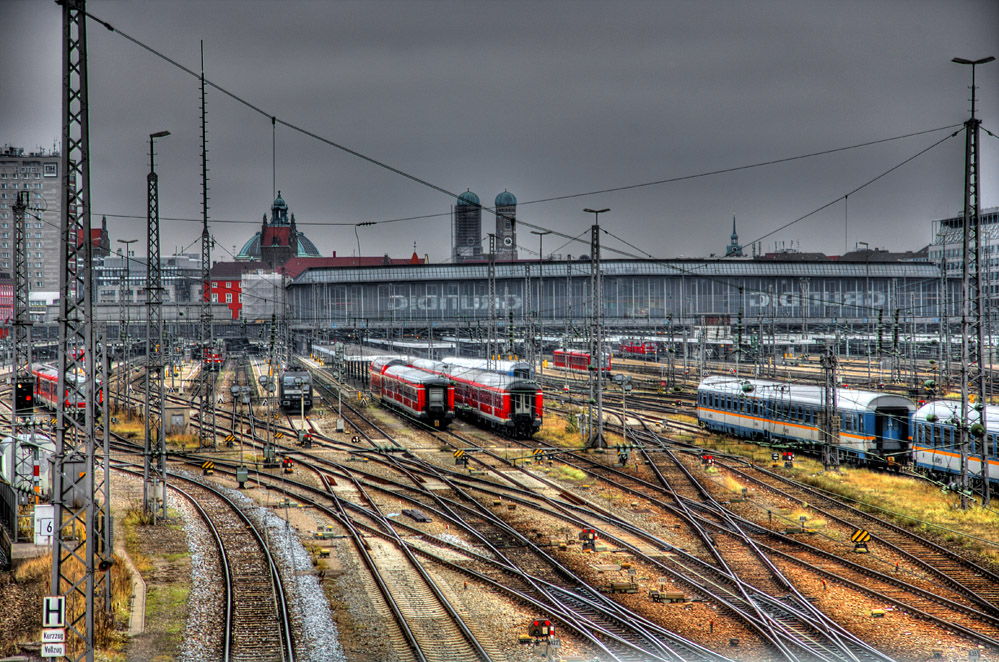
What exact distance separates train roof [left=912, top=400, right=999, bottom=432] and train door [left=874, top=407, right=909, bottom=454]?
139 cm

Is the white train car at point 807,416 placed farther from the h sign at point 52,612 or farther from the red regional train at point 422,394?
the h sign at point 52,612

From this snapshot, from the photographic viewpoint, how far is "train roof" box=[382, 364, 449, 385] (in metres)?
46.5

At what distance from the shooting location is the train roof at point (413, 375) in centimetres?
4647

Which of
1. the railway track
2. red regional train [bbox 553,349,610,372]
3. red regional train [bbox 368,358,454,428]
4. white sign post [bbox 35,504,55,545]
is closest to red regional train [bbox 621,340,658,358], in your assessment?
red regional train [bbox 553,349,610,372]

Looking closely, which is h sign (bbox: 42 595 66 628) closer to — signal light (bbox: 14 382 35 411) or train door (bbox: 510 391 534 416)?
signal light (bbox: 14 382 35 411)

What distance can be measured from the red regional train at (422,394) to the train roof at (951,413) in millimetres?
22592

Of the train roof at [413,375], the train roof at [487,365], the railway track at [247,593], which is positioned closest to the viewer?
the railway track at [247,593]

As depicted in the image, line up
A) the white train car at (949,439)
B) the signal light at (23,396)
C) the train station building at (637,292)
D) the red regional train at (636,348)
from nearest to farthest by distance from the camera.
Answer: the white train car at (949,439)
the signal light at (23,396)
the red regional train at (636,348)
the train station building at (637,292)

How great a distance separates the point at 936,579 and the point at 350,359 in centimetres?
6203

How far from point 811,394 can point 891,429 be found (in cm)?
355

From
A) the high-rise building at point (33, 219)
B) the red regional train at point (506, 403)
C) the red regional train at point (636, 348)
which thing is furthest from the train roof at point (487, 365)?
the high-rise building at point (33, 219)

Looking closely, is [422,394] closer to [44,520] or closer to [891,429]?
[891,429]

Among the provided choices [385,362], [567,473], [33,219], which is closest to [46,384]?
[385,362]

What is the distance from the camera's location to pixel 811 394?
3619 cm
